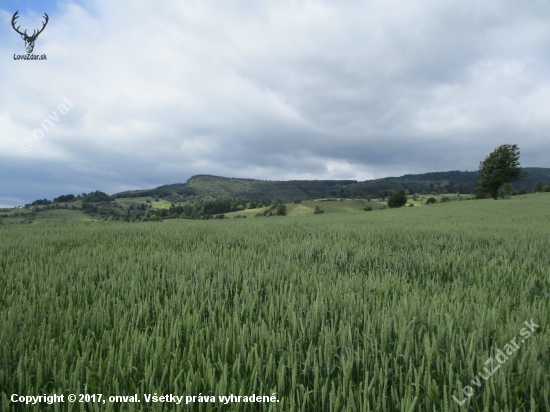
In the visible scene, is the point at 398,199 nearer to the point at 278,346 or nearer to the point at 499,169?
the point at 499,169

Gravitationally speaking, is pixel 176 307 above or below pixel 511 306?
above

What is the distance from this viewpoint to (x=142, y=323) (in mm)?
2211

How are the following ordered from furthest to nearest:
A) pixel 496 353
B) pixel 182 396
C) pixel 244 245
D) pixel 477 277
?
pixel 244 245
pixel 477 277
pixel 496 353
pixel 182 396

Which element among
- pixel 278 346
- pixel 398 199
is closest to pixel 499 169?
pixel 398 199

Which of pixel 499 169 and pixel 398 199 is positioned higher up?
pixel 499 169

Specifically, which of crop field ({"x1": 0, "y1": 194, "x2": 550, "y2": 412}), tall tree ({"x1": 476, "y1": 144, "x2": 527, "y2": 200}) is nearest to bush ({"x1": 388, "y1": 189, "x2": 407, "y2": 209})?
tall tree ({"x1": 476, "y1": 144, "x2": 527, "y2": 200})

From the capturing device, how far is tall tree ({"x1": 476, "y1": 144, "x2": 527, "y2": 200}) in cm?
5627

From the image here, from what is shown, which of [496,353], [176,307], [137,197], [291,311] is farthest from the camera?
[137,197]

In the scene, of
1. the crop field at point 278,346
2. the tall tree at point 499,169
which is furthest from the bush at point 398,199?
the crop field at point 278,346

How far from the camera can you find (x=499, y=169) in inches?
2234

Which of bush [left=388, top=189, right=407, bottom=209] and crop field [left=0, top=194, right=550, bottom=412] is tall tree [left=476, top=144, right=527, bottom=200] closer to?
bush [left=388, top=189, right=407, bottom=209]

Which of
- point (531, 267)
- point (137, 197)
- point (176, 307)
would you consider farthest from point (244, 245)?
point (137, 197)

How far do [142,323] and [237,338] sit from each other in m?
0.91

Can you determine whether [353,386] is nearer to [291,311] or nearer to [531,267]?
[291,311]
